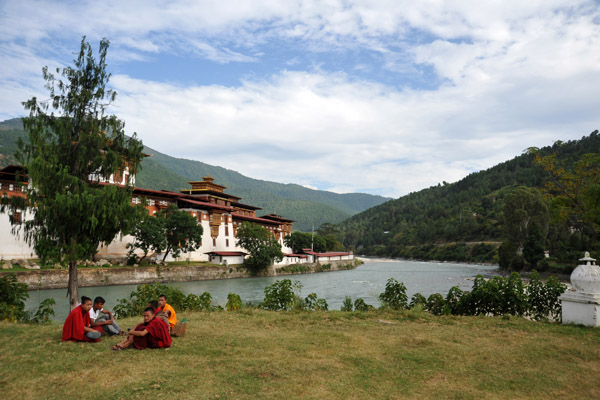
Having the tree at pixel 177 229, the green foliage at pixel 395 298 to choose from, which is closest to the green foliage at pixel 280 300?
the green foliage at pixel 395 298

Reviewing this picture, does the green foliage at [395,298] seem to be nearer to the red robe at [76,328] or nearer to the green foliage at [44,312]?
the red robe at [76,328]

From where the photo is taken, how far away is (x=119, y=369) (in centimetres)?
632

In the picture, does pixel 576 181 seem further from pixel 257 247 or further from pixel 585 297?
pixel 257 247

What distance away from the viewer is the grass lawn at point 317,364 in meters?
5.56

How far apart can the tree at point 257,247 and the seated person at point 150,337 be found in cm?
4628

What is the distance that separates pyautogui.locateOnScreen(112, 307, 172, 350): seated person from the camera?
746cm

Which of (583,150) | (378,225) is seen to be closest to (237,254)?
(583,150)

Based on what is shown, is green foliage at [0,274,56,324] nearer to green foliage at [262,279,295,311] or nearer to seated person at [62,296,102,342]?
seated person at [62,296,102,342]

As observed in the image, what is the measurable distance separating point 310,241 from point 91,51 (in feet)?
223

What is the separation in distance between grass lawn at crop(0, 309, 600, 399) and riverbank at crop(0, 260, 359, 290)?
25747 millimetres

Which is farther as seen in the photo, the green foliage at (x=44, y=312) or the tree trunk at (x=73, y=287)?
the tree trunk at (x=73, y=287)

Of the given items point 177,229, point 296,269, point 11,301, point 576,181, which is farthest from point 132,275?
point 576,181

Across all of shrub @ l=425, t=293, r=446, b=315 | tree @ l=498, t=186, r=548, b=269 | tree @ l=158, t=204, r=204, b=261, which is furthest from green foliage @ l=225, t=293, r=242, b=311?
tree @ l=498, t=186, r=548, b=269

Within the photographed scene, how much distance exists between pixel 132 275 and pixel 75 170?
29652 millimetres
